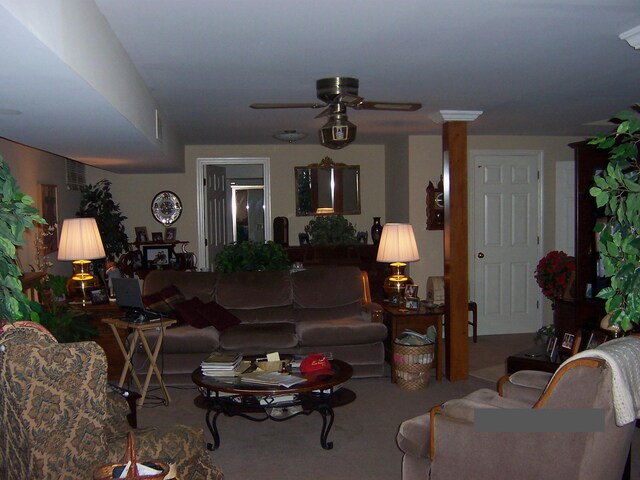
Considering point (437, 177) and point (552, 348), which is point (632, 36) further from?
point (437, 177)

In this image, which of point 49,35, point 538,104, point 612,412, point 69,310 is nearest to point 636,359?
point 612,412

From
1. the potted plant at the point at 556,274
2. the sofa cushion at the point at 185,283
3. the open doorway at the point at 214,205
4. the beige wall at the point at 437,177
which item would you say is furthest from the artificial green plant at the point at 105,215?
the potted plant at the point at 556,274

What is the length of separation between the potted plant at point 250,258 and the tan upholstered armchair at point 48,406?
135 inches

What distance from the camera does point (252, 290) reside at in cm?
567

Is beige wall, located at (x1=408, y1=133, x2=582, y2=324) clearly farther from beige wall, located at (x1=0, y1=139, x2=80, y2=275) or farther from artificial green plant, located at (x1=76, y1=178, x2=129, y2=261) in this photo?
beige wall, located at (x1=0, y1=139, x2=80, y2=275)

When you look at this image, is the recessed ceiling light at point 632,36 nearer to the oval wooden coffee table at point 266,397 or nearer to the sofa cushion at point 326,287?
the oval wooden coffee table at point 266,397

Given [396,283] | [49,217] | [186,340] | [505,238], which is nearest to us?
[186,340]

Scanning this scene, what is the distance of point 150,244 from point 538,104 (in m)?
4.77

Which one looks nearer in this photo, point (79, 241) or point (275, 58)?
point (275, 58)

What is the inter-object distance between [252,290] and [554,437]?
358cm

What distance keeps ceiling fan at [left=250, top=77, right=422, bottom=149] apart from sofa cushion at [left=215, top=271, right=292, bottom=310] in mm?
2129

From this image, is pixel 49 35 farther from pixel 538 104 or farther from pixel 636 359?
pixel 538 104

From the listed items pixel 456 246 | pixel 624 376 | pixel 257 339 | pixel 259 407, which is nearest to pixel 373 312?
pixel 456 246

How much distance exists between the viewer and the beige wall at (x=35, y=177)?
498 cm
